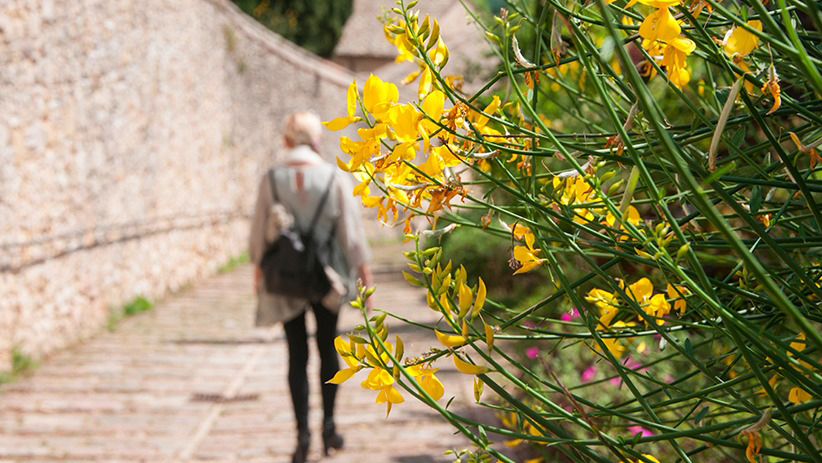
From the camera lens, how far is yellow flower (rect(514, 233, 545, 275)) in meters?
1.10

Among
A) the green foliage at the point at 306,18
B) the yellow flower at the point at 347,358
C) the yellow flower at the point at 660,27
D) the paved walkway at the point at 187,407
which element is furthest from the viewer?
the green foliage at the point at 306,18

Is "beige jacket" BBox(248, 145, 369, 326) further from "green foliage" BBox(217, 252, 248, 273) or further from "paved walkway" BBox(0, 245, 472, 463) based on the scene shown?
"green foliage" BBox(217, 252, 248, 273)

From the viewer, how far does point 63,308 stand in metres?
6.73

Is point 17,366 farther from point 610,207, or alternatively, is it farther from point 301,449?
point 610,207

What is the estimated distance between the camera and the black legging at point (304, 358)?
4164 millimetres

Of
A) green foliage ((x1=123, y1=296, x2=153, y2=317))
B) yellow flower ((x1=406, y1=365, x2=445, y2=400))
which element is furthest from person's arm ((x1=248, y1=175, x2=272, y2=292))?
green foliage ((x1=123, y1=296, x2=153, y2=317))

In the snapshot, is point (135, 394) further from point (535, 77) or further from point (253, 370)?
point (535, 77)

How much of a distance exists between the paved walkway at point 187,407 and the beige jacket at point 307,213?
2.59 feet

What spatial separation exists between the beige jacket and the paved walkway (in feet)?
2.59

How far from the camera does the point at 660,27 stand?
838mm

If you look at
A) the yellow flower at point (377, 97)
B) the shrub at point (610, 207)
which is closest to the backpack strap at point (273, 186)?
the shrub at point (610, 207)

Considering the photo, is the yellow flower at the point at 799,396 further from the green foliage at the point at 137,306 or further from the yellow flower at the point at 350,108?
the green foliage at the point at 137,306

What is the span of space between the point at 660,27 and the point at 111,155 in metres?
7.60

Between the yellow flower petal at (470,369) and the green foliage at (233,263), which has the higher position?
the yellow flower petal at (470,369)
